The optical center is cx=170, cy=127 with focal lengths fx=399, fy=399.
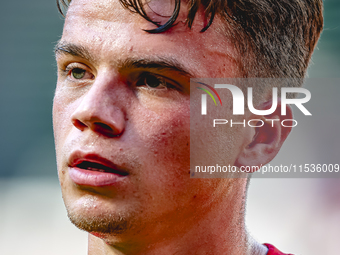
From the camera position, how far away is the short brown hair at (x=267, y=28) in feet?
6.17

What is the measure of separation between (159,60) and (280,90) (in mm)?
850

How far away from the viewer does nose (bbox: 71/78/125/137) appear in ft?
5.51

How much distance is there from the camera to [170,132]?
5.81ft

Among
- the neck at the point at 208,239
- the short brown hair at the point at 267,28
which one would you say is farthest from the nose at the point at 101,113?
the neck at the point at 208,239

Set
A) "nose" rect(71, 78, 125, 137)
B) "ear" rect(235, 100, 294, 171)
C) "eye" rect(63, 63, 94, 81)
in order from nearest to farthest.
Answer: "nose" rect(71, 78, 125, 137)
"eye" rect(63, 63, 94, 81)
"ear" rect(235, 100, 294, 171)

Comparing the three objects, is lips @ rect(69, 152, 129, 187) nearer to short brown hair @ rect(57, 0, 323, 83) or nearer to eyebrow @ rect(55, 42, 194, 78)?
eyebrow @ rect(55, 42, 194, 78)

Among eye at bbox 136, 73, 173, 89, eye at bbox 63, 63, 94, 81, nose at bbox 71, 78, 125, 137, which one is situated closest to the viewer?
nose at bbox 71, 78, 125, 137

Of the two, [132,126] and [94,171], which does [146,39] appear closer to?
[132,126]

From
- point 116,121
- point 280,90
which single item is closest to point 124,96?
point 116,121

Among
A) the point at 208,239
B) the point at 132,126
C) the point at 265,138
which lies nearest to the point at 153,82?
the point at 132,126

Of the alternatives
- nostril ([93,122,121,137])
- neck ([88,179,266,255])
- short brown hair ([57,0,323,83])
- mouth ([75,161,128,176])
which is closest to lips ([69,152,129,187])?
mouth ([75,161,128,176])

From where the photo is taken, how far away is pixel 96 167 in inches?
68.7

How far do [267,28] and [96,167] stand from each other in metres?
1.16

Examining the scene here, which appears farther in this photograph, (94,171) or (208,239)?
(208,239)
